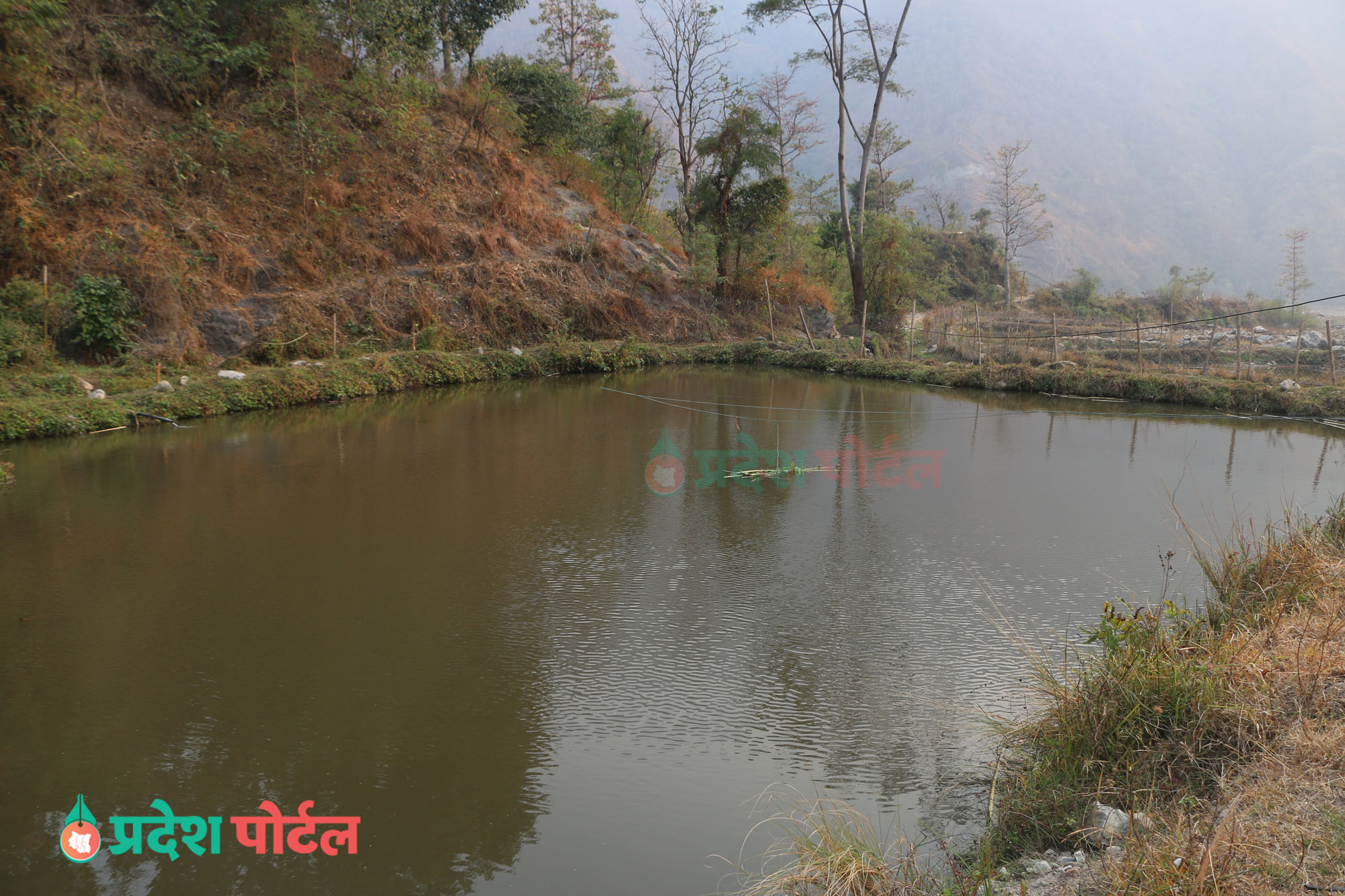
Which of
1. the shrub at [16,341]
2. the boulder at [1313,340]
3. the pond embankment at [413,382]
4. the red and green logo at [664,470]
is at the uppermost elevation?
the boulder at [1313,340]

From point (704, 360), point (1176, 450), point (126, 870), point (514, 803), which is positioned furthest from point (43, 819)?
point (704, 360)

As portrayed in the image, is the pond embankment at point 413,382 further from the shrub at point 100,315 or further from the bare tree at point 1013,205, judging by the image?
the bare tree at point 1013,205

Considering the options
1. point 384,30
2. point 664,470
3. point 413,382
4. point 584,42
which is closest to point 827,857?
point 664,470

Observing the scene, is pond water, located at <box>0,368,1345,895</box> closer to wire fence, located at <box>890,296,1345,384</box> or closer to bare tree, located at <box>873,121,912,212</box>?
wire fence, located at <box>890,296,1345,384</box>

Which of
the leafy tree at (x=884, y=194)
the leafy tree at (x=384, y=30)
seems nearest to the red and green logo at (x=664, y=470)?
the leafy tree at (x=384, y=30)

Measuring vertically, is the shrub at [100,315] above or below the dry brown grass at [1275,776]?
above

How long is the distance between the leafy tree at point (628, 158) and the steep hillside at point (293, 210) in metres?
2.61

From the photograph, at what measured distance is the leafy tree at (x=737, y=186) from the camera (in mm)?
18250

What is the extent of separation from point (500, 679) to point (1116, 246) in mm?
63492

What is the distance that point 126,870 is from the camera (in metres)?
2.43

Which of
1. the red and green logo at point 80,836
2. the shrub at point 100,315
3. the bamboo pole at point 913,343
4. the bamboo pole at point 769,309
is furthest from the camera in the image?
the bamboo pole at point 769,309

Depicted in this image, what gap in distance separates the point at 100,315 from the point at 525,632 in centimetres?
940

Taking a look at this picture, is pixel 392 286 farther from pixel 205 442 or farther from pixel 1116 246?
pixel 1116 246

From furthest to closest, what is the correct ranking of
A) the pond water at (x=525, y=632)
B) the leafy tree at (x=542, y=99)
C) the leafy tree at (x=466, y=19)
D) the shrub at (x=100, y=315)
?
the leafy tree at (x=542, y=99) < the leafy tree at (x=466, y=19) < the shrub at (x=100, y=315) < the pond water at (x=525, y=632)
